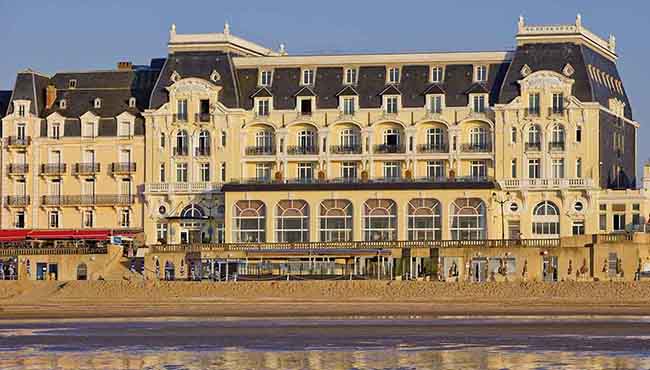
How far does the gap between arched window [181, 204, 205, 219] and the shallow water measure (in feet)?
121

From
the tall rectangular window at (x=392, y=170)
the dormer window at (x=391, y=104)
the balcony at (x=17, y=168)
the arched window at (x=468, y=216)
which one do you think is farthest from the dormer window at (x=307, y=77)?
the balcony at (x=17, y=168)

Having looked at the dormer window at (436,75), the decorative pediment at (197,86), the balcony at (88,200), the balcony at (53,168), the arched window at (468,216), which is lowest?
the arched window at (468,216)

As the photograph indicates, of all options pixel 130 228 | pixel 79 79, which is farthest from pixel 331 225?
pixel 79 79

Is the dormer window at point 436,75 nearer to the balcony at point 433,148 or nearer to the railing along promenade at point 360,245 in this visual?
the balcony at point 433,148

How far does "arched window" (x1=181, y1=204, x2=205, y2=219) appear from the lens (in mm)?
108875

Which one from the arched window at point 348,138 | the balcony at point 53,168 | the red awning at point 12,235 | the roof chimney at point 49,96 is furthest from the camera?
the roof chimney at point 49,96

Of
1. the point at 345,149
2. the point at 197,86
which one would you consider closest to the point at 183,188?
the point at 197,86

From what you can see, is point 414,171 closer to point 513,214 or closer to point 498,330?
point 513,214

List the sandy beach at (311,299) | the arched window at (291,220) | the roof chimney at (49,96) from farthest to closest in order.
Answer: the roof chimney at (49,96) < the arched window at (291,220) < the sandy beach at (311,299)

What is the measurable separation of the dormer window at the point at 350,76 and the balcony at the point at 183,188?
964 cm

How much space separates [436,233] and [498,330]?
40.7 metres

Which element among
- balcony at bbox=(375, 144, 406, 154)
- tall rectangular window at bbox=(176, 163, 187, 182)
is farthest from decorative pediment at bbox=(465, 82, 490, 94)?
tall rectangular window at bbox=(176, 163, 187, 182)

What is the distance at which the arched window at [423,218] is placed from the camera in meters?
105

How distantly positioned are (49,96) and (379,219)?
22.9m
